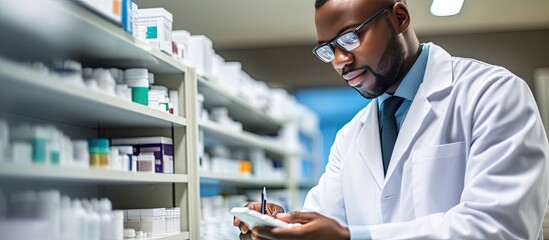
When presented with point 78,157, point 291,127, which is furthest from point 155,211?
point 291,127

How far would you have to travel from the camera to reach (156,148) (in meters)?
2.02

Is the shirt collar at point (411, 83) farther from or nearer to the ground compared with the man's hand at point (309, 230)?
farther from the ground

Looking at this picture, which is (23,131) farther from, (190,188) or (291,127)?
(291,127)

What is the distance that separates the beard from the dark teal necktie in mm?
69

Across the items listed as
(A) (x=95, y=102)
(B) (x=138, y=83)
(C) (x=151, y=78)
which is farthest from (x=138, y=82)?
(A) (x=95, y=102)

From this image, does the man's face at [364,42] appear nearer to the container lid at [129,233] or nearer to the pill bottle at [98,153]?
the pill bottle at [98,153]

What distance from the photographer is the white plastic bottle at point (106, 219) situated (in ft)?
5.01

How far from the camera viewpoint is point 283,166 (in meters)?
4.93

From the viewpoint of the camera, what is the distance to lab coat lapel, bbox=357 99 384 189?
1.60 m

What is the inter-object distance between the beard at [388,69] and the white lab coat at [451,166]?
0.08 metres

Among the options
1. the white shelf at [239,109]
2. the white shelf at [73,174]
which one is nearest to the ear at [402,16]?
the white shelf at [73,174]

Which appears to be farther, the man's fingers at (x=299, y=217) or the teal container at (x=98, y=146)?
the teal container at (x=98, y=146)

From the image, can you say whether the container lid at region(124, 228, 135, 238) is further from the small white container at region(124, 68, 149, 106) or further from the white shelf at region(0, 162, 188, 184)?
the small white container at region(124, 68, 149, 106)

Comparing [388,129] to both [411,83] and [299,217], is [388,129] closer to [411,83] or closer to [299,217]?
[411,83]
